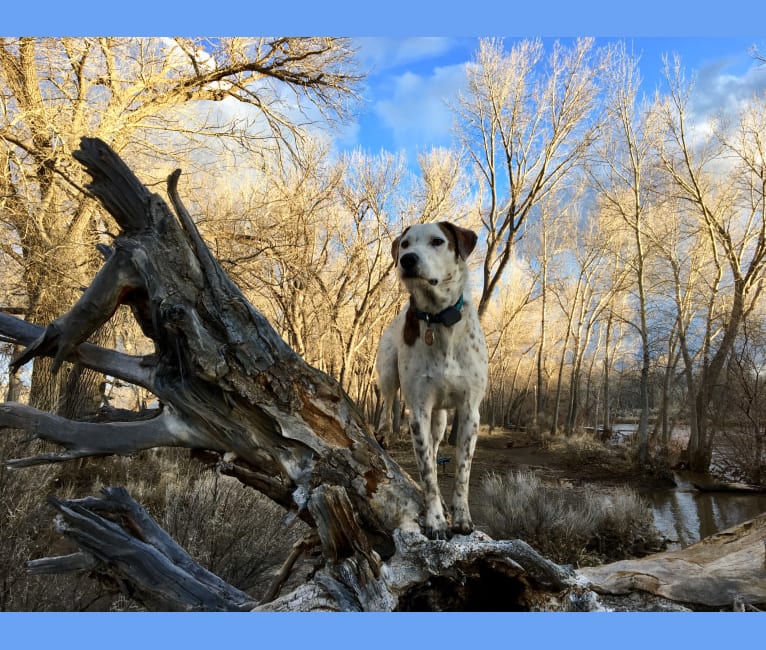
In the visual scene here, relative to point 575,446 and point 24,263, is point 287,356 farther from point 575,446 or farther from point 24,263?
point 575,446

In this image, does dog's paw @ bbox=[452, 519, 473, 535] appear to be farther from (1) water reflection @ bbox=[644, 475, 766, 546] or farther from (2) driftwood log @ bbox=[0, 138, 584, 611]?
(1) water reflection @ bbox=[644, 475, 766, 546]

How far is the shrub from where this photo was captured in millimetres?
6324

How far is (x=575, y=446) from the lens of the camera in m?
17.9

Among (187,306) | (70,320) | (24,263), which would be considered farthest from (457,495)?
(24,263)

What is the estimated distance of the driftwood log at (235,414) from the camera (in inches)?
96.0

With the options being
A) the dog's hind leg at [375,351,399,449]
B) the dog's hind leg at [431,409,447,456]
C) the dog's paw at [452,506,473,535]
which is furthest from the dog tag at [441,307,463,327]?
the dog's paw at [452,506,473,535]

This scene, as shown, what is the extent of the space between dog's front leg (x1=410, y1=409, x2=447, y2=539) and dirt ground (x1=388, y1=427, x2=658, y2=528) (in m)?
6.19

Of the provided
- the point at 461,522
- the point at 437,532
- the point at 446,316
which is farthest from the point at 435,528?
the point at 446,316

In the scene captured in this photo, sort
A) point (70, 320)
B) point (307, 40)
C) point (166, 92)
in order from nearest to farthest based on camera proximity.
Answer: point (70, 320) → point (166, 92) → point (307, 40)

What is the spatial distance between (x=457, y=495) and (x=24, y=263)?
23.8 ft

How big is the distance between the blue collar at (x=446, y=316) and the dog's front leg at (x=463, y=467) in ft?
1.46

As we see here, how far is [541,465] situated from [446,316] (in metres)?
13.1

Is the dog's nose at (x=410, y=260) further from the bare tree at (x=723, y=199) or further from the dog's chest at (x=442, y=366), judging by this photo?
the bare tree at (x=723, y=199)

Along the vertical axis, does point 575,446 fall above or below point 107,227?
below
